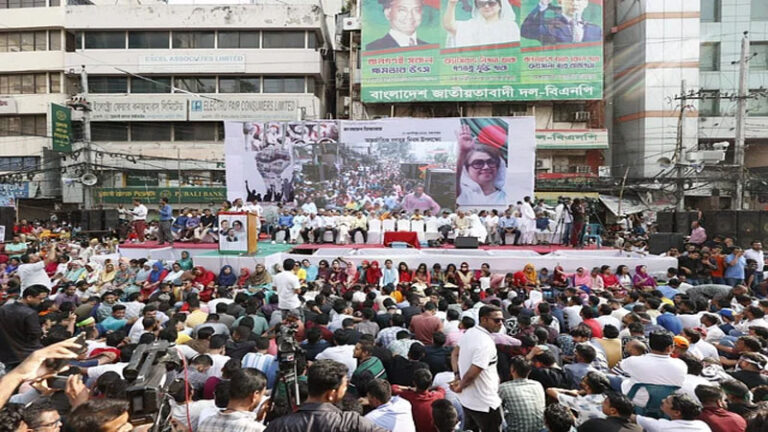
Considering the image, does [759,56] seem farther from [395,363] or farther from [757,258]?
[395,363]

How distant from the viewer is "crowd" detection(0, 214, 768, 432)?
2.97 meters

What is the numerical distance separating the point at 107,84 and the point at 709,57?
126ft

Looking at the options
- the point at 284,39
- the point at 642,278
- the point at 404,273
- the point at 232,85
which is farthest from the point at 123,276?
the point at 284,39

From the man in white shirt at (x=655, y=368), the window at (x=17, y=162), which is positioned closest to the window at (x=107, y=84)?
the window at (x=17, y=162)

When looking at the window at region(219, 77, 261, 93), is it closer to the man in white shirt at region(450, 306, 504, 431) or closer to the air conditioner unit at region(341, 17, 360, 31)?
the air conditioner unit at region(341, 17, 360, 31)

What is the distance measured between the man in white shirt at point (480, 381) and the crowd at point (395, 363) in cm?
1

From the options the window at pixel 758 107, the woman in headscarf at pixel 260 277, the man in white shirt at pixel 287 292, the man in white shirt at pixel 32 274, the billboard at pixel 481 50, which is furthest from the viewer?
the window at pixel 758 107

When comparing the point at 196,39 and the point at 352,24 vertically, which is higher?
the point at 352,24

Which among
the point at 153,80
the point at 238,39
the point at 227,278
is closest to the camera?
the point at 227,278

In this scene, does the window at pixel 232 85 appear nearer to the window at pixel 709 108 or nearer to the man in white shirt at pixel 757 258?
the man in white shirt at pixel 757 258

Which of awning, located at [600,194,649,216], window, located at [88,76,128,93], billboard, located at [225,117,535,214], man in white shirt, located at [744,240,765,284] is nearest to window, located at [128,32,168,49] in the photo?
window, located at [88,76,128,93]

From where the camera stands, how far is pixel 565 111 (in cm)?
2917

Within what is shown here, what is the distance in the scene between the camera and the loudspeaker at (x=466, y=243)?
14398 mm

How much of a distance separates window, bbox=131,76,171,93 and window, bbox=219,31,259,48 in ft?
14.3
